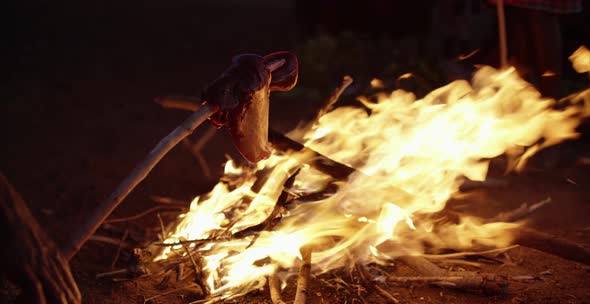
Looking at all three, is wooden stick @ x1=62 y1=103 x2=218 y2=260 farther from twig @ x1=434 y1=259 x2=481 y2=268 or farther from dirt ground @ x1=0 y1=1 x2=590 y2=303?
twig @ x1=434 y1=259 x2=481 y2=268

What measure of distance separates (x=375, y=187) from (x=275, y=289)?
71cm

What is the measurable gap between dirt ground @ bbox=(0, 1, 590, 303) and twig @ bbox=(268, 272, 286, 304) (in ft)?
0.28

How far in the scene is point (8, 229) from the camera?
1929 millimetres

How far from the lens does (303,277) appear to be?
2.77 metres

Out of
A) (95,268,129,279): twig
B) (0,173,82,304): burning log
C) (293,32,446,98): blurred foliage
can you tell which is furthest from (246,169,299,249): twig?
(293,32,446,98): blurred foliage

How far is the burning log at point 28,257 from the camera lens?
193cm

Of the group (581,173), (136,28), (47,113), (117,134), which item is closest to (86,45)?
(136,28)

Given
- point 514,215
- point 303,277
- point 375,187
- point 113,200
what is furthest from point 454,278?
point 113,200

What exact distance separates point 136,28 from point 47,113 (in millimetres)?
5174

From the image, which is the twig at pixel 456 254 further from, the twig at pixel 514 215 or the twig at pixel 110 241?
the twig at pixel 110 241

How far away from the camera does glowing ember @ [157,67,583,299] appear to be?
291cm

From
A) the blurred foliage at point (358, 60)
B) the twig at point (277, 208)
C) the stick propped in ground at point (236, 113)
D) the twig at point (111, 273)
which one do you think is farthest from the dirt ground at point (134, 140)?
the stick propped in ground at point (236, 113)

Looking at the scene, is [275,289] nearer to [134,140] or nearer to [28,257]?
[28,257]

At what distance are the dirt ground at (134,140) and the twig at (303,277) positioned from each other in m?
0.13
